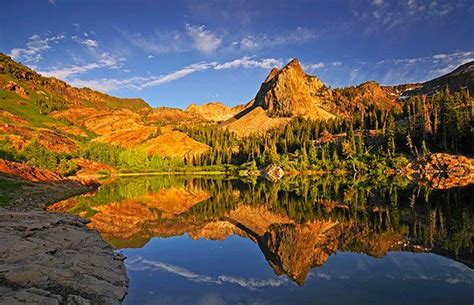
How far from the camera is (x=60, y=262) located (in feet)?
54.1

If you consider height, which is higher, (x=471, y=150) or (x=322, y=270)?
(x=471, y=150)

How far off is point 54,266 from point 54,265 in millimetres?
151

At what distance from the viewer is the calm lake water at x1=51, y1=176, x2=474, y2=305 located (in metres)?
17.0


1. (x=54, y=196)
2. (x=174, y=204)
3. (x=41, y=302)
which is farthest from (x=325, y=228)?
(x=54, y=196)

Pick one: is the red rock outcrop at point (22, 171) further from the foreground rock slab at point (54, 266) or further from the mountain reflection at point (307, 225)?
the foreground rock slab at point (54, 266)

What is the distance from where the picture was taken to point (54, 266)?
15.8 m

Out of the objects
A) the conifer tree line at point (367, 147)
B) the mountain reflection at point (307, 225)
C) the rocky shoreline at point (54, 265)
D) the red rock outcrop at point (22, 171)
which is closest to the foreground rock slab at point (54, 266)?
the rocky shoreline at point (54, 265)

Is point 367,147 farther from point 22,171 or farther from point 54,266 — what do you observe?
point 54,266

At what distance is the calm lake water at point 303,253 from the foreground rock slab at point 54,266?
5.50 feet

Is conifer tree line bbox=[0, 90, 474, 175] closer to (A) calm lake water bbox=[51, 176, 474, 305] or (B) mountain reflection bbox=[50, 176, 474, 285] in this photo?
(B) mountain reflection bbox=[50, 176, 474, 285]

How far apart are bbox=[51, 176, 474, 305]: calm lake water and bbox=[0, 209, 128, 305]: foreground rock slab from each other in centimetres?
168

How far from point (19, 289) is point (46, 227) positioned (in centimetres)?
1280

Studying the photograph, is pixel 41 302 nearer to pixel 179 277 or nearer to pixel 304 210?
pixel 179 277

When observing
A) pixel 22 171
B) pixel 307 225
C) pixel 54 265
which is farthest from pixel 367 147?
pixel 54 265
